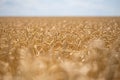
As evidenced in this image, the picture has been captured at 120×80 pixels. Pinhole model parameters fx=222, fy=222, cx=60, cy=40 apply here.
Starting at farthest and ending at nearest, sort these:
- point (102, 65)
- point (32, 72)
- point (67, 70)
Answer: point (102, 65), point (32, 72), point (67, 70)

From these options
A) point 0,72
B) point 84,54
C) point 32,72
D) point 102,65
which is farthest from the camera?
point 84,54

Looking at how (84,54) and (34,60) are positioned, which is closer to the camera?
(34,60)

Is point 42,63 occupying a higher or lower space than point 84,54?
higher

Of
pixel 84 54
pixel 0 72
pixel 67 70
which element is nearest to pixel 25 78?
pixel 67 70

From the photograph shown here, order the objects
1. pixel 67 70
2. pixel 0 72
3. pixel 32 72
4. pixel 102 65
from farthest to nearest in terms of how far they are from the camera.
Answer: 1. pixel 0 72
2. pixel 102 65
3. pixel 32 72
4. pixel 67 70

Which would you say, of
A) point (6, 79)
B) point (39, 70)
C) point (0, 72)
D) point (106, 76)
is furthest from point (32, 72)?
point (0, 72)

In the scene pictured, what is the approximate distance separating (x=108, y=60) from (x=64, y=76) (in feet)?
1.35

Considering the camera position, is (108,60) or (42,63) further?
(108,60)

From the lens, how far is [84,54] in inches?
80.1

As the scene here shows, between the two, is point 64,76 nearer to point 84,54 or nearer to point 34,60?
point 34,60

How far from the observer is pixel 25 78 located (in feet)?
3.91

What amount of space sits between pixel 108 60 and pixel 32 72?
0.47 m

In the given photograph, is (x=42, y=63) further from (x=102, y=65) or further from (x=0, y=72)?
(x=0, y=72)

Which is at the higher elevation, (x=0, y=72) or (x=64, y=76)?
(x=64, y=76)
